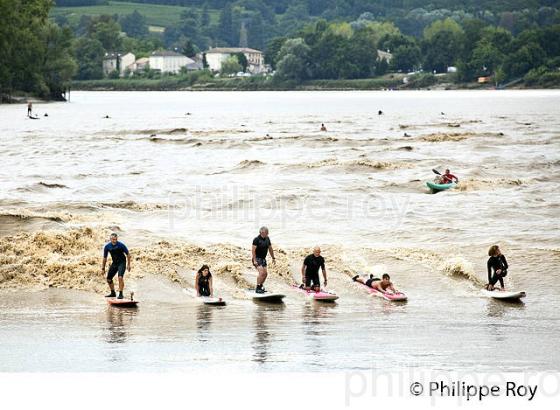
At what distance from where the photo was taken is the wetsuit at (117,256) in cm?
2692

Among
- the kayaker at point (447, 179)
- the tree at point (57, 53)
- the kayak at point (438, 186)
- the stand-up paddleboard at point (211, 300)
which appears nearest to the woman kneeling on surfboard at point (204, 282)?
the stand-up paddleboard at point (211, 300)

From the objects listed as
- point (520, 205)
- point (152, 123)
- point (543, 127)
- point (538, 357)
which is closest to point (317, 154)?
point (520, 205)

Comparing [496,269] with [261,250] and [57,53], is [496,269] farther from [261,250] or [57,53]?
[57,53]

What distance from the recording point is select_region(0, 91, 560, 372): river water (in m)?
22.1

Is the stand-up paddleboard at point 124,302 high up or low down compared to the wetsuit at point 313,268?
down

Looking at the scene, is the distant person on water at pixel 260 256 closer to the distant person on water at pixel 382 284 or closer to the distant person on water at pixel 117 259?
the distant person on water at pixel 382 284

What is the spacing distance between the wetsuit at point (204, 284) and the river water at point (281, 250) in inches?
20.8

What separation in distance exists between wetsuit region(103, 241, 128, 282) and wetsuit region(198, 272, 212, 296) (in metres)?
1.90

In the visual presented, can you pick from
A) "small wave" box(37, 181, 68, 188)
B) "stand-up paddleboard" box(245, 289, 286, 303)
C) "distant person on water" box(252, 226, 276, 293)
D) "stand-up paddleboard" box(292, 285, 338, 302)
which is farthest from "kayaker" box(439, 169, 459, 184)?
"stand-up paddleboard" box(245, 289, 286, 303)

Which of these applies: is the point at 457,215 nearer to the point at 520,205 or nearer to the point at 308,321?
the point at 520,205

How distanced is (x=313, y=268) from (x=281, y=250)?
6025mm

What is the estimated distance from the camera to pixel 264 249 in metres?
28.0

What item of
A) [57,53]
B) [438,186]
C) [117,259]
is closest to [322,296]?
[117,259]

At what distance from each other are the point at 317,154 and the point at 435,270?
39721 millimetres
